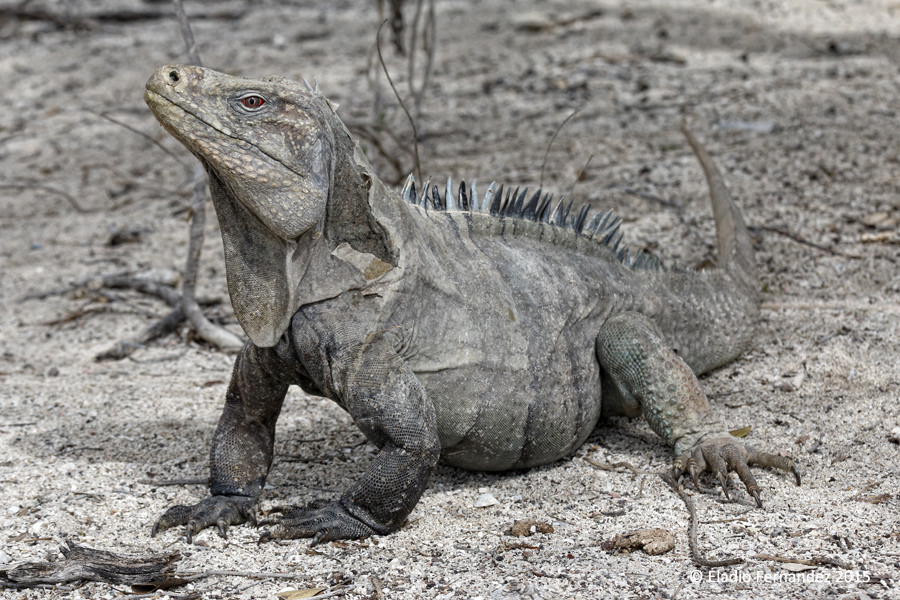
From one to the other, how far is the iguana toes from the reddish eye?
12 millimetres

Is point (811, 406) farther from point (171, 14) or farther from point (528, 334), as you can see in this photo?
point (171, 14)

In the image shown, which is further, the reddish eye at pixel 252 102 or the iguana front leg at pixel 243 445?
the iguana front leg at pixel 243 445

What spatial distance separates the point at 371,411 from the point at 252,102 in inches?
46.4

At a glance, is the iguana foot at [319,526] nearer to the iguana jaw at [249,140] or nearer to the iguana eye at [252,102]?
the iguana jaw at [249,140]

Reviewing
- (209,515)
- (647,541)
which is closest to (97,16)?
(209,515)

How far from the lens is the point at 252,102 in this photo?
3.33m

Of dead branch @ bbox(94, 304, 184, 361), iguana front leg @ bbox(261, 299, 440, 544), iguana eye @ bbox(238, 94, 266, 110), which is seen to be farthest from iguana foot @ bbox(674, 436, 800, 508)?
dead branch @ bbox(94, 304, 184, 361)

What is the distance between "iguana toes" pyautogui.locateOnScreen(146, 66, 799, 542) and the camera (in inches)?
132

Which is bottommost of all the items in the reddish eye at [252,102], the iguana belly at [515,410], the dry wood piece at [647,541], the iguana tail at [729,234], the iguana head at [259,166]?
the dry wood piece at [647,541]

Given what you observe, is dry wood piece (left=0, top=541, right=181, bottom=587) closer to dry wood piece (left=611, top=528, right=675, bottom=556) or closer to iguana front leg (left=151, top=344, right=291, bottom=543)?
iguana front leg (left=151, top=344, right=291, bottom=543)

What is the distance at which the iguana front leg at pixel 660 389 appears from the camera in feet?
13.8

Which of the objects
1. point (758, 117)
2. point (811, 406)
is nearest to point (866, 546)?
point (811, 406)

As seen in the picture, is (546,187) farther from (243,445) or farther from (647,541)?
(647,541)

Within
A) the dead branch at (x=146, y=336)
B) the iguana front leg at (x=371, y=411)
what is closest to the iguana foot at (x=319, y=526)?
the iguana front leg at (x=371, y=411)
